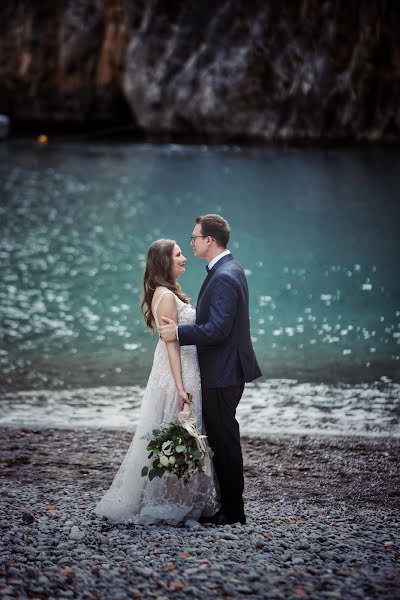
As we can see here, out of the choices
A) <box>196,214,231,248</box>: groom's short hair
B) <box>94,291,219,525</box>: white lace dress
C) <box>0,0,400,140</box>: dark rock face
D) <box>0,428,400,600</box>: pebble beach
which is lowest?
<box>0,428,400,600</box>: pebble beach

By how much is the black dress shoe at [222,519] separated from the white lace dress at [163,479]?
0.06 metres

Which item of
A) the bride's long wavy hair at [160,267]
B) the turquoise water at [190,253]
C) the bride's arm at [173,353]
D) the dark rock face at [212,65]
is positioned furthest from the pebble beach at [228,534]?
the dark rock face at [212,65]

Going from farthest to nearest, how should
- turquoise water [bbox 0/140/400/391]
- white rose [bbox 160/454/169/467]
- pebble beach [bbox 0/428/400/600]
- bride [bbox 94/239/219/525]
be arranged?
turquoise water [bbox 0/140/400/391] < bride [bbox 94/239/219/525] < white rose [bbox 160/454/169/467] < pebble beach [bbox 0/428/400/600]

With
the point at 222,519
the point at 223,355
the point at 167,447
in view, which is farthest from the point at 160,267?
the point at 222,519

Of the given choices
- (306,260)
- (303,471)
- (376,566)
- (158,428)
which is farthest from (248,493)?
(306,260)

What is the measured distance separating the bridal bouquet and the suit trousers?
0.40 feet

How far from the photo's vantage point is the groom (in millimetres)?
5480

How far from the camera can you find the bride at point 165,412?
5.61 metres

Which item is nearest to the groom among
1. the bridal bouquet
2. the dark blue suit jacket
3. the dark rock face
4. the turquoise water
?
the dark blue suit jacket

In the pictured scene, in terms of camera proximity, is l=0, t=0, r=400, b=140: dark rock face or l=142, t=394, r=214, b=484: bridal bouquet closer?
l=142, t=394, r=214, b=484: bridal bouquet

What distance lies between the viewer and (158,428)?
5.71 m

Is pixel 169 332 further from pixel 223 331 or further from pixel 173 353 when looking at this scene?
pixel 223 331

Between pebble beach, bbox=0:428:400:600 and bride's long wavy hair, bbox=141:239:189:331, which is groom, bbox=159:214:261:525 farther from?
pebble beach, bbox=0:428:400:600

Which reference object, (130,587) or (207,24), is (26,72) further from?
(130,587)
